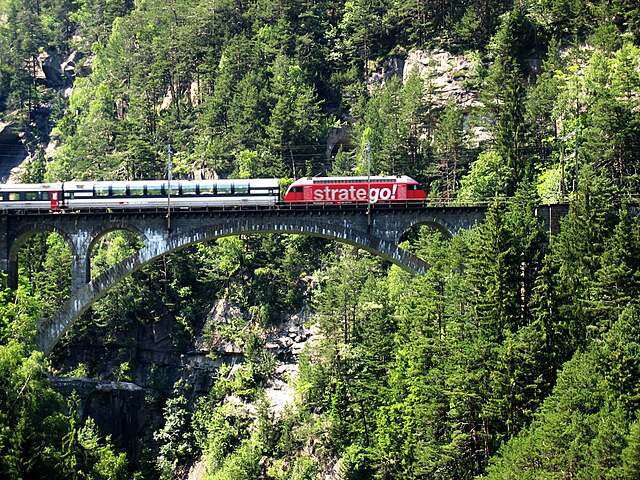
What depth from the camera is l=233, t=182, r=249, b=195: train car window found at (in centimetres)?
7319

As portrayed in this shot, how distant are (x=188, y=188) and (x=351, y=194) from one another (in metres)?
11.0

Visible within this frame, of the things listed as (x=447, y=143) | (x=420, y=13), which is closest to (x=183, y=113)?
(x=420, y=13)

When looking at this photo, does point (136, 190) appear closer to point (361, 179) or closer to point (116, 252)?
point (361, 179)

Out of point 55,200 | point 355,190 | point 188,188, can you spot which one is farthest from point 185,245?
point 355,190

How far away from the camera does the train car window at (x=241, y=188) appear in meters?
73.2

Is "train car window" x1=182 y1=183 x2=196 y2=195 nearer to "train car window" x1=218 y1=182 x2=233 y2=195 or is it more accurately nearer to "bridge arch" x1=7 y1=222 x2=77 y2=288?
"train car window" x1=218 y1=182 x2=233 y2=195

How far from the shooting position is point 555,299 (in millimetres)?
58781

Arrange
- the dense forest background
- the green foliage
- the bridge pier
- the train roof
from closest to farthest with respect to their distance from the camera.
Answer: the dense forest background < the bridge pier < the train roof < the green foliage

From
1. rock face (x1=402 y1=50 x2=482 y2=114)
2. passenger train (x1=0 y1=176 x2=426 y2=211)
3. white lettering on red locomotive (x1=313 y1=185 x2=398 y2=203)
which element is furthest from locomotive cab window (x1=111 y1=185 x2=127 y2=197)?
rock face (x1=402 y1=50 x2=482 y2=114)

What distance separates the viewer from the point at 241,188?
7331 cm

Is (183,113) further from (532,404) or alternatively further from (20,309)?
(532,404)

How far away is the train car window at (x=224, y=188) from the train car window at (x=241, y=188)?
34 cm

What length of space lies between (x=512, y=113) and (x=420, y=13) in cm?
2194

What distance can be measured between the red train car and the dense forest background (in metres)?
4.80
